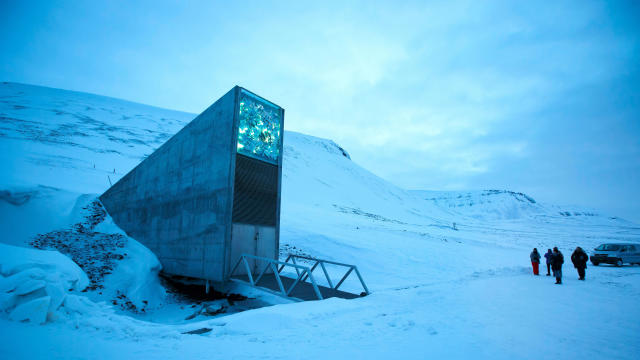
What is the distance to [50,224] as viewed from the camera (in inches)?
484

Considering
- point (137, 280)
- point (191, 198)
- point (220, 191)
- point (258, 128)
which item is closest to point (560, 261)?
point (258, 128)

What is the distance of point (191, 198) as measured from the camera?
11570 millimetres

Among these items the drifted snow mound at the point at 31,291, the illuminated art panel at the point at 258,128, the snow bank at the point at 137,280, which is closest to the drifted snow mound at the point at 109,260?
the snow bank at the point at 137,280

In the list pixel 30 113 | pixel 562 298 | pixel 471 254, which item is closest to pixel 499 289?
pixel 562 298

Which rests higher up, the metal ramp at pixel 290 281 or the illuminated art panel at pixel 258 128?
the illuminated art panel at pixel 258 128

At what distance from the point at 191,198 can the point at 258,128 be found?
147 inches

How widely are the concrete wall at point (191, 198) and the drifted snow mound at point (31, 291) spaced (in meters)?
4.16

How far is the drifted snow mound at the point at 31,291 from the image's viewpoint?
469cm

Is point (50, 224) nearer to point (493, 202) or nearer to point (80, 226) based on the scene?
point (80, 226)

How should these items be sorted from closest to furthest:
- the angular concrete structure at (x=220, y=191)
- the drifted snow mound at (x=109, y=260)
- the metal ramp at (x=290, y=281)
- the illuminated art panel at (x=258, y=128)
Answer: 1. the metal ramp at (x=290, y=281)
2. the drifted snow mound at (x=109, y=260)
3. the angular concrete structure at (x=220, y=191)
4. the illuminated art panel at (x=258, y=128)

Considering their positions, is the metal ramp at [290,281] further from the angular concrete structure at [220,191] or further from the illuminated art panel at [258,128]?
the illuminated art panel at [258,128]

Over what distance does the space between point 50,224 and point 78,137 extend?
30856 mm

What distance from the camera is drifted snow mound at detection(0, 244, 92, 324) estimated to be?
469 centimetres

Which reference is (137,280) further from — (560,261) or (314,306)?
(560,261)
